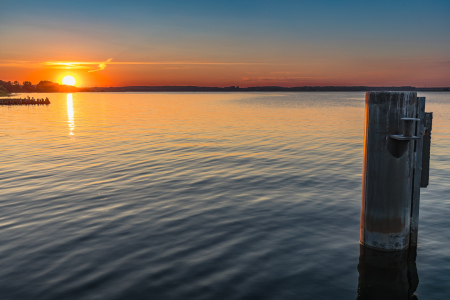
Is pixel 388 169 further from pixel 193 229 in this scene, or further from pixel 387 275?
pixel 193 229

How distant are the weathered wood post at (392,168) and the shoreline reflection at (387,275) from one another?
1.19 ft

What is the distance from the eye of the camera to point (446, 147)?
2752 cm

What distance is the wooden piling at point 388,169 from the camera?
23.2 feet

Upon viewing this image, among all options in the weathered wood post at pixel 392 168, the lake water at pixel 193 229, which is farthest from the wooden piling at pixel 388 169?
the lake water at pixel 193 229

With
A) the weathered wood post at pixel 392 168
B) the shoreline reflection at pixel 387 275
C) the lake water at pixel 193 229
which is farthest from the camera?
the lake water at pixel 193 229

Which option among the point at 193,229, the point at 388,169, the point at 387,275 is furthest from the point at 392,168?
the point at 193,229

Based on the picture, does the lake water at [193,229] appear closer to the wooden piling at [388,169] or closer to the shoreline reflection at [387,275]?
the shoreline reflection at [387,275]

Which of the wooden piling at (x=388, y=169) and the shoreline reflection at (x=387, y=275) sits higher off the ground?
the wooden piling at (x=388, y=169)

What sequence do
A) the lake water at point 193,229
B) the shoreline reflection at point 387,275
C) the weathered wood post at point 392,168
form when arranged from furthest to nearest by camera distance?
1. the lake water at point 193,229
2. the shoreline reflection at point 387,275
3. the weathered wood post at point 392,168

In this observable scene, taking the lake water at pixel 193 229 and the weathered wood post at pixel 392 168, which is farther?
the lake water at pixel 193 229

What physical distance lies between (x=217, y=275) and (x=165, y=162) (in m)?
14.5

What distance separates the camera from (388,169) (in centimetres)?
734

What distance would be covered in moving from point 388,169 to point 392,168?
76 mm

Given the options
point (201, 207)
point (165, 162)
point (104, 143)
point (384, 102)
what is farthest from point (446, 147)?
point (104, 143)
